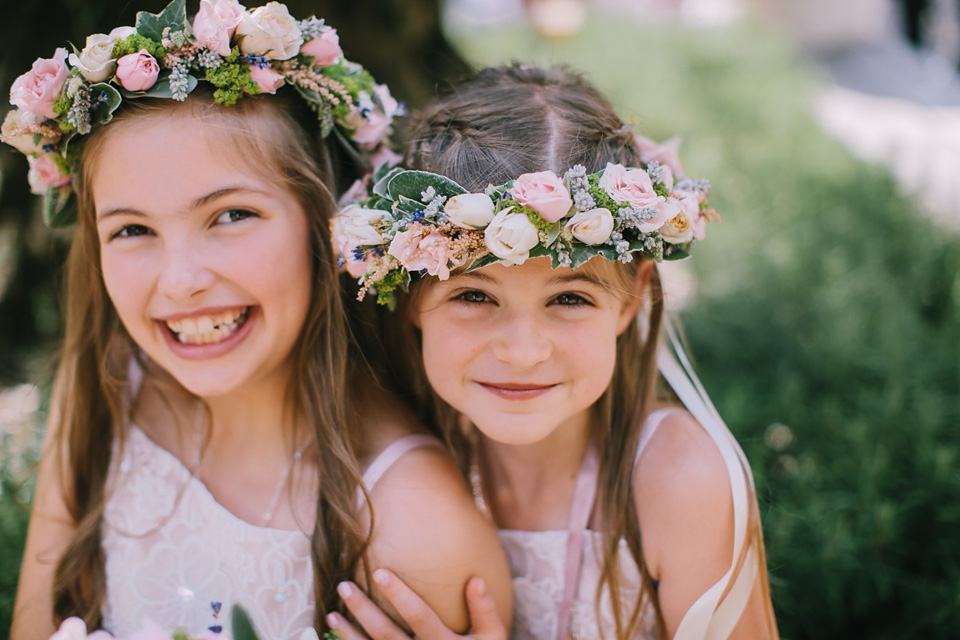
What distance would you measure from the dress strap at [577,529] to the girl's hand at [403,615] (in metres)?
0.27

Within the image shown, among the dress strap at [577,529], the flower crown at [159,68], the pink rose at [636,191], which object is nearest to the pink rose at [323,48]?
the flower crown at [159,68]

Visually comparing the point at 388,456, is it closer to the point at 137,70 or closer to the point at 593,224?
the point at 593,224

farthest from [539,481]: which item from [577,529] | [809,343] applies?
[809,343]

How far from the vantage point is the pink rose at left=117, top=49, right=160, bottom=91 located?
6.41 ft

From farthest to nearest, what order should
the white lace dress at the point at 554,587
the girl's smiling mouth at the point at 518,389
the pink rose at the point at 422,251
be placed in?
1. the white lace dress at the point at 554,587
2. the girl's smiling mouth at the point at 518,389
3. the pink rose at the point at 422,251

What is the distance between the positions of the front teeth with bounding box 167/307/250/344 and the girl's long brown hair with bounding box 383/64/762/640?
466 mm

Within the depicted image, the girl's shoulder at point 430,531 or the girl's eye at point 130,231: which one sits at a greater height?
the girl's eye at point 130,231

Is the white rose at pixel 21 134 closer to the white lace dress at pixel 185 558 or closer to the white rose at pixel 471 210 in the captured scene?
the white lace dress at pixel 185 558

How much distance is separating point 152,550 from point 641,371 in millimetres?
1610

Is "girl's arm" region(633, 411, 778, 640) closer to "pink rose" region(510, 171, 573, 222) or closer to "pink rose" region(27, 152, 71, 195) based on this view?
"pink rose" region(510, 171, 573, 222)

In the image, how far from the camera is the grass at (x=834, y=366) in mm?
2900

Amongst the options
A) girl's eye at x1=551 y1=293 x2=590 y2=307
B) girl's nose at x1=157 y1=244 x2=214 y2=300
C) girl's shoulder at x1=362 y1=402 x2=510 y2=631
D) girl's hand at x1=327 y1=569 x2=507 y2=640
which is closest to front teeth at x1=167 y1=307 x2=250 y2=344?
girl's nose at x1=157 y1=244 x2=214 y2=300

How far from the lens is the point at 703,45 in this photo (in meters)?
9.27

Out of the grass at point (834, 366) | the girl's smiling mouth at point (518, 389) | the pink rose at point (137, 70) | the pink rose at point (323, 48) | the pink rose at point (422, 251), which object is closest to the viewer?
the pink rose at point (422, 251)
